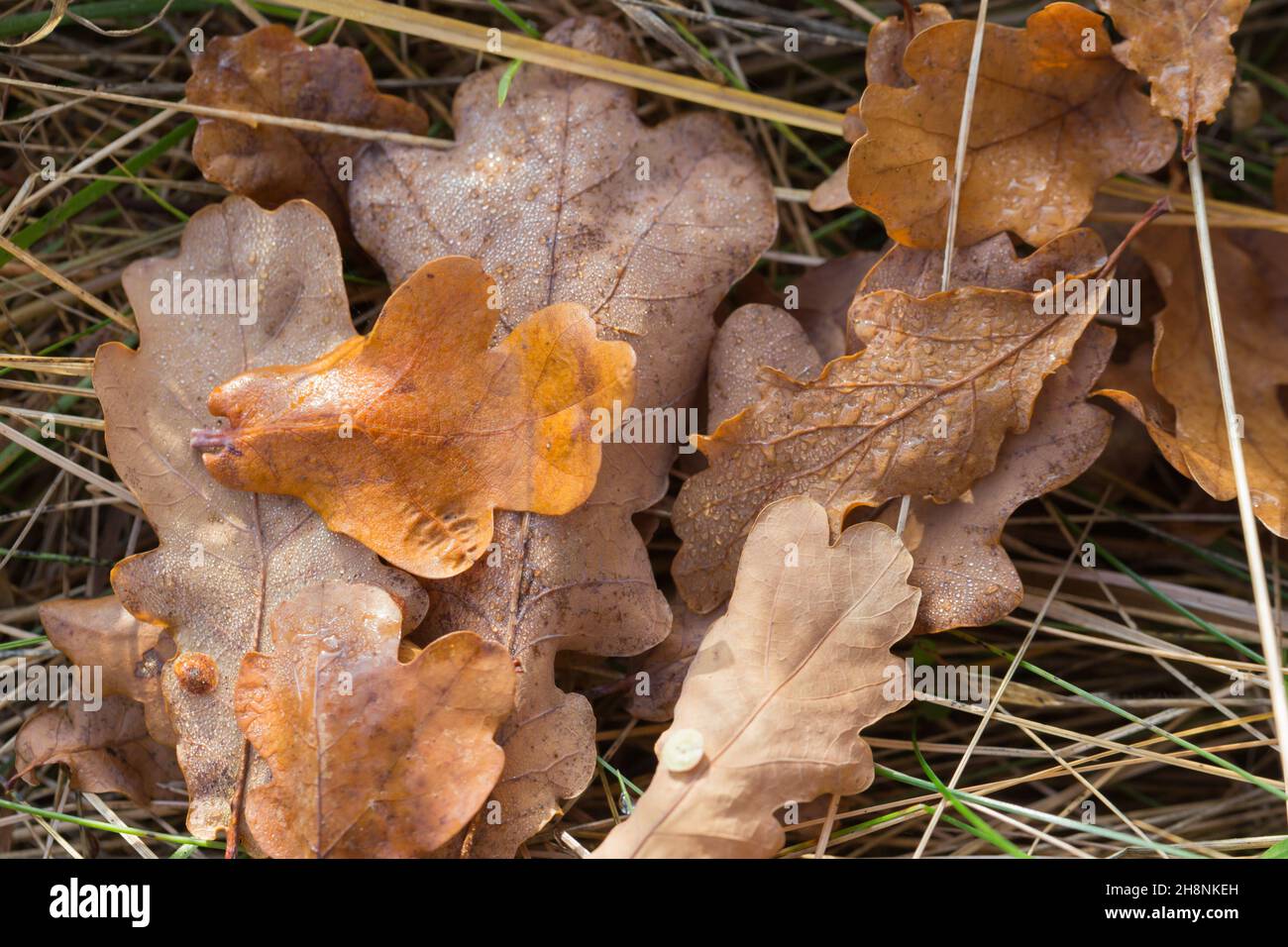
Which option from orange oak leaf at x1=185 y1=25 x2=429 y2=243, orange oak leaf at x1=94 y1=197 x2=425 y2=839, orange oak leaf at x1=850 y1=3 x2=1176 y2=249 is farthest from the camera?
orange oak leaf at x1=185 y1=25 x2=429 y2=243

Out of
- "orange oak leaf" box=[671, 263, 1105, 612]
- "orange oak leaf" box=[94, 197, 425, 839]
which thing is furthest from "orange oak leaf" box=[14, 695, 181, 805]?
"orange oak leaf" box=[671, 263, 1105, 612]

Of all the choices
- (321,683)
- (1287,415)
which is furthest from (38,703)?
(1287,415)

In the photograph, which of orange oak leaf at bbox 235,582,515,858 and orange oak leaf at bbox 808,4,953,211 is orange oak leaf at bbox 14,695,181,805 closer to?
orange oak leaf at bbox 235,582,515,858

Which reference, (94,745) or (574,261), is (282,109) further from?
(94,745)
